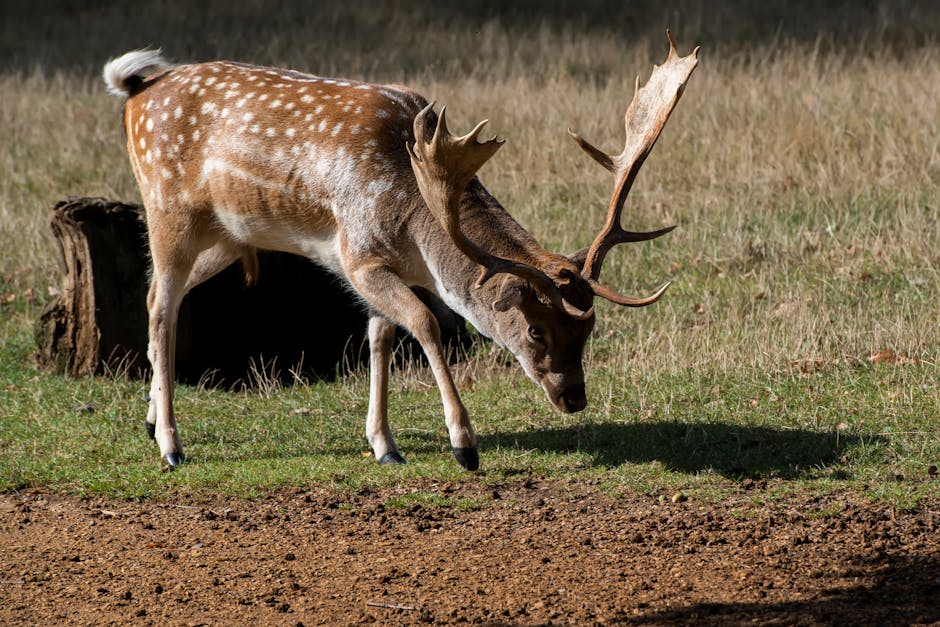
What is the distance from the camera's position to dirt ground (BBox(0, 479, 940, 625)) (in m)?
4.46

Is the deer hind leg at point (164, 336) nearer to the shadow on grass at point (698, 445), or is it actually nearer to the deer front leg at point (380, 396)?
the deer front leg at point (380, 396)

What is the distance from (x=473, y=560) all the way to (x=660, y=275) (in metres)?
5.41

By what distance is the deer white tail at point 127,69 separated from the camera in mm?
7363

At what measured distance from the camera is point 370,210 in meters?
6.52

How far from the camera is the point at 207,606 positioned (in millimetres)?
4621

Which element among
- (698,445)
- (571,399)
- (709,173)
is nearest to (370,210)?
(571,399)

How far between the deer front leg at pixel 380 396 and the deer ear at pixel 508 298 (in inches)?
46.1

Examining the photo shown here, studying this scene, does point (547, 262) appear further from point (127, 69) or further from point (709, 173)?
point (709, 173)

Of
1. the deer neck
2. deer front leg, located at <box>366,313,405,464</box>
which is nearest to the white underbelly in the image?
deer front leg, located at <box>366,313,405,464</box>

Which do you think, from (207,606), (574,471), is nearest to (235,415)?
(574,471)

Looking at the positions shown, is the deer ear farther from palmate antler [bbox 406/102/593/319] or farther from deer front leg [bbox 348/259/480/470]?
deer front leg [bbox 348/259/480/470]

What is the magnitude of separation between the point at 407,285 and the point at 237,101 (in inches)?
57.6

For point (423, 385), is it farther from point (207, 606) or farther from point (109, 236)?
point (207, 606)

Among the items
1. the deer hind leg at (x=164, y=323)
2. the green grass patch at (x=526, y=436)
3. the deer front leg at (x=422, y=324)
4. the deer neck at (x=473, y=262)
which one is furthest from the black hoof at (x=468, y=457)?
the deer hind leg at (x=164, y=323)
